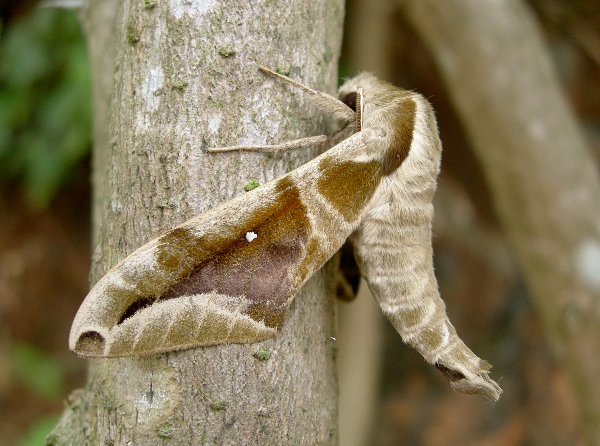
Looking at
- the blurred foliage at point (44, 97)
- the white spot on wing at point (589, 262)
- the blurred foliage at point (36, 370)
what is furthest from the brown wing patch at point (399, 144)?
the blurred foliage at point (36, 370)

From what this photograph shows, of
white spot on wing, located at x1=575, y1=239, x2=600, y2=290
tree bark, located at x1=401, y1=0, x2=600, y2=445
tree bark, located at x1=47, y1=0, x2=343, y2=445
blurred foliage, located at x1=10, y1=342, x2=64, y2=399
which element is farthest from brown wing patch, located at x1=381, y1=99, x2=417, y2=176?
blurred foliage, located at x1=10, y1=342, x2=64, y2=399

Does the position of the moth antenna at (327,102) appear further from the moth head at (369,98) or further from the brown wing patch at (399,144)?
the brown wing patch at (399,144)

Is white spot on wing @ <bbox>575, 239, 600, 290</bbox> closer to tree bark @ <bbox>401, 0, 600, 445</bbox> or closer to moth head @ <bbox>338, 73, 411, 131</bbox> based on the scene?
tree bark @ <bbox>401, 0, 600, 445</bbox>

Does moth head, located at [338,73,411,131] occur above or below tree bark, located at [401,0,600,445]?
above

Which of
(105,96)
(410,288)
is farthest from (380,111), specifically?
(105,96)

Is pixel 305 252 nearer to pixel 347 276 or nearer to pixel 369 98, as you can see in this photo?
pixel 347 276

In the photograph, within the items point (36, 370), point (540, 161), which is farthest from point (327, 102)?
point (36, 370)
